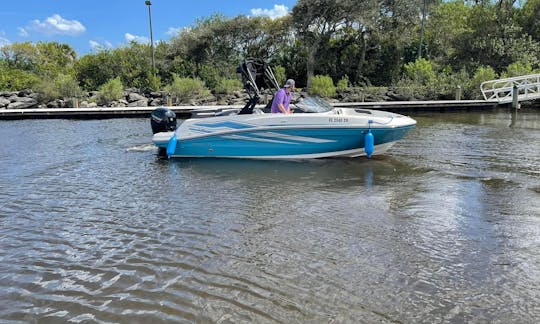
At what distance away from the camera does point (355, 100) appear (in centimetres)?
2308

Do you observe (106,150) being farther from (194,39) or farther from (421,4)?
(421,4)

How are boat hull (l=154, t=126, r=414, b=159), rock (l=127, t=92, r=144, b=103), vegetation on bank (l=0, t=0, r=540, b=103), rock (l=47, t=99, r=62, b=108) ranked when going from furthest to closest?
vegetation on bank (l=0, t=0, r=540, b=103)
rock (l=127, t=92, r=144, b=103)
rock (l=47, t=99, r=62, b=108)
boat hull (l=154, t=126, r=414, b=159)

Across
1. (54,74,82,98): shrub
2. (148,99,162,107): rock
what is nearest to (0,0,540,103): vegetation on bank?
(54,74,82,98): shrub

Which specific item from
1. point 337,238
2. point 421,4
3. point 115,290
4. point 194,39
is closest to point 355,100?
point 421,4

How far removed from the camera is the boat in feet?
27.4

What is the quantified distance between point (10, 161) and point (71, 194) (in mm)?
3516

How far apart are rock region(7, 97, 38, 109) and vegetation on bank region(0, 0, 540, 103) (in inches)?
25.5

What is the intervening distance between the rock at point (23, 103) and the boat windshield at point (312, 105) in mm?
20020

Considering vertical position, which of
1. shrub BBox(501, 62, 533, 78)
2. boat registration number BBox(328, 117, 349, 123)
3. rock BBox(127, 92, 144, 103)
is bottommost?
boat registration number BBox(328, 117, 349, 123)

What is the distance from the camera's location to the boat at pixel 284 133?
8.36 metres

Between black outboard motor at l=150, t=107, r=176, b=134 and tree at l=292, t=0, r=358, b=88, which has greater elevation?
tree at l=292, t=0, r=358, b=88

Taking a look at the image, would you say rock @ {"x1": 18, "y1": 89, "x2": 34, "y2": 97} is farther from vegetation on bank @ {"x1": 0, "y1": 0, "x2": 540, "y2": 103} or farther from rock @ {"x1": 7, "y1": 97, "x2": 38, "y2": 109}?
rock @ {"x1": 7, "y1": 97, "x2": 38, "y2": 109}

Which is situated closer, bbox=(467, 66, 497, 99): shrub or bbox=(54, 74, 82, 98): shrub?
bbox=(467, 66, 497, 99): shrub

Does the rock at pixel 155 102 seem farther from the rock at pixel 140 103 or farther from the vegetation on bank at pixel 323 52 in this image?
the vegetation on bank at pixel 323 52
